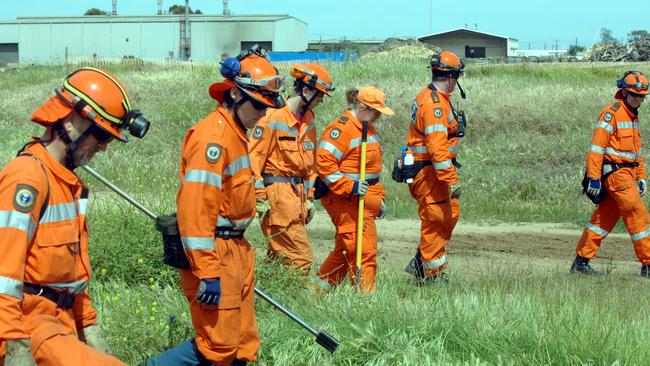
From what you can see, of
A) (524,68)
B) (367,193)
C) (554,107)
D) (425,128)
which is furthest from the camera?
(524,68)

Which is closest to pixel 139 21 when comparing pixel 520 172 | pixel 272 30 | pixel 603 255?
pixel 272 30

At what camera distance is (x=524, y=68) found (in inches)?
1065

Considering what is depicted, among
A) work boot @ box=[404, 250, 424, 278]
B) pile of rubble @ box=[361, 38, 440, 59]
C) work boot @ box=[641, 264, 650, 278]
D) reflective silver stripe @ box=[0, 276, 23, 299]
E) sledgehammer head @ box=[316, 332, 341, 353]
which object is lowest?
work boot @ box=[641, 264, 650, 278]

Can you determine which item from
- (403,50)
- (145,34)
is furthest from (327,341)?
(145,34)

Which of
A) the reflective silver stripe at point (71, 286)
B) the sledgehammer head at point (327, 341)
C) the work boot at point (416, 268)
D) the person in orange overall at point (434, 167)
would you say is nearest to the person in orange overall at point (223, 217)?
the sledgehammer head at point (327, 341)

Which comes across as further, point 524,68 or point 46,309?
point 524,68

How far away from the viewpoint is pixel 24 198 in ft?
12.4

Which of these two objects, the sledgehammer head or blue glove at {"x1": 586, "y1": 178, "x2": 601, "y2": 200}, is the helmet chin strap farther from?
blue glove at {"x1": 586, "y1": 178, "x2": 601, "y2": 200}

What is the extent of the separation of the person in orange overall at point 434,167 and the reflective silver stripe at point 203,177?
4.03 m

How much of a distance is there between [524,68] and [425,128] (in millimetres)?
19237

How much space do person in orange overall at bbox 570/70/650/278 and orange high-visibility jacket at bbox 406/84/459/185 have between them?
5.75 feet

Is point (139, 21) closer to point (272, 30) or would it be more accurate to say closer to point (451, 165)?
point (272, 30)

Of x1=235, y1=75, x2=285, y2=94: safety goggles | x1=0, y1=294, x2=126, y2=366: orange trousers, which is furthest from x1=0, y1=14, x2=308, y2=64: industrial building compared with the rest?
x1=0, y1=294, x2=126, y2=366: orange trousers

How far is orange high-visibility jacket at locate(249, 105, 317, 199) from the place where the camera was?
741cm
